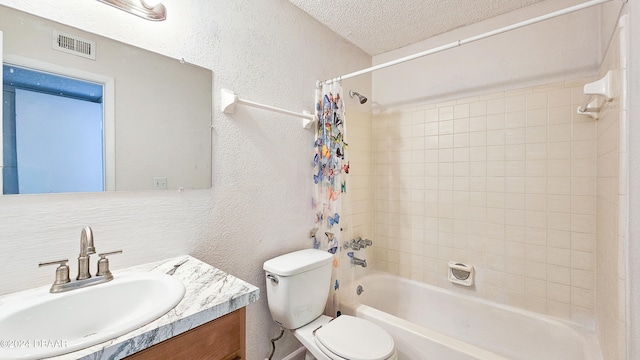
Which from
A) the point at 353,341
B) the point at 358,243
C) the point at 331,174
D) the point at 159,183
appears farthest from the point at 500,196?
the point at 159,183

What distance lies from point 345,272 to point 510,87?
5.60 feet

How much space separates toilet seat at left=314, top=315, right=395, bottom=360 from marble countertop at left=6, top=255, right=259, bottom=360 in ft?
2.08

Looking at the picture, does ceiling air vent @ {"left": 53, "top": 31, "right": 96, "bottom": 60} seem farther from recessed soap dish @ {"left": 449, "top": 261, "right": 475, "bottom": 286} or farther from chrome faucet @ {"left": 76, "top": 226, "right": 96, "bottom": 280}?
recessed soap dish @ {"left": 449, "top": 261, "right": 475, "bottom": 286}

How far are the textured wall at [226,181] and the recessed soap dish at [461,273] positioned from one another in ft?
3.68

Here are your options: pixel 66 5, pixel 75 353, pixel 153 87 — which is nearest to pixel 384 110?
pixel 153 87

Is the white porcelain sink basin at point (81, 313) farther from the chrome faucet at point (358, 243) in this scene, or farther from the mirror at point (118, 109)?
the chrome faucet at point (358, 243)

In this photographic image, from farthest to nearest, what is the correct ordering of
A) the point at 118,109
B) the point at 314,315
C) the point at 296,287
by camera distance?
the point at 314,315 < the point at 296,287 < the point at 118,109

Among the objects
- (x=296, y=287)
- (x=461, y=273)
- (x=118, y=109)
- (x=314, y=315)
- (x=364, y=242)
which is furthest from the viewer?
(x=364, y=242)

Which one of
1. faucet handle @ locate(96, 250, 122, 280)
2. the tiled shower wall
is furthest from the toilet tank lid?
the tiled shower wall

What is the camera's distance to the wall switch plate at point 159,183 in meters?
1.14

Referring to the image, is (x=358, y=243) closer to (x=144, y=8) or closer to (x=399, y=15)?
(x=399, y=15)

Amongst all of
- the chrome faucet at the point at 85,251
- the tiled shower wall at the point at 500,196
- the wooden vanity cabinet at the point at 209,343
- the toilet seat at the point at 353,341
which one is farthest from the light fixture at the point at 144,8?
the tiled shower wall at the point at 500,196

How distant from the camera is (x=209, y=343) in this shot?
2.58ft

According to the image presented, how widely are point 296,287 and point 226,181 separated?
0.68 meters
